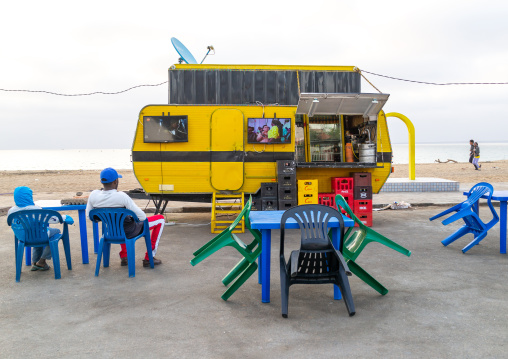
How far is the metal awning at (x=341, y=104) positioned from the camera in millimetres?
9172

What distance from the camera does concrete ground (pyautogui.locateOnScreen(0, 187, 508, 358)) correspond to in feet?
11.7

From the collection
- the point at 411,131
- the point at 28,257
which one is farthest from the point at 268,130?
the point at 411,131

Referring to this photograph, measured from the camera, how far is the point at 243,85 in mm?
10336

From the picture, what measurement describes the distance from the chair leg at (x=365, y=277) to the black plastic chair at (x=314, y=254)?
1.48 feet

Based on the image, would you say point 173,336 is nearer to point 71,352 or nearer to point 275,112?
point 71,352

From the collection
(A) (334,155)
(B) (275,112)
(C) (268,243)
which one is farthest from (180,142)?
(C) (268,243)

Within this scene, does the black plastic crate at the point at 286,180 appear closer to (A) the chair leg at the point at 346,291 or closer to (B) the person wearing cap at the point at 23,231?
(B) the person wearing cap at the point at 23,231

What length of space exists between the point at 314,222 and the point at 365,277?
0.93m

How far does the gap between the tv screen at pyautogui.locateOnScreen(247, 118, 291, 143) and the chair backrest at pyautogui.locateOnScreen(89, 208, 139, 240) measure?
4.26 m

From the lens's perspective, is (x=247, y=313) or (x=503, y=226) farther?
(x=503, y=226)

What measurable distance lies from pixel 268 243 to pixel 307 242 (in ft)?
1.71

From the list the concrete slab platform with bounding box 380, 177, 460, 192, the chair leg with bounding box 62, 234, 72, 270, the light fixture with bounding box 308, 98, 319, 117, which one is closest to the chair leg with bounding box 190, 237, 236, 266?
the chair leg with bounding box 62, 234, 72, 270

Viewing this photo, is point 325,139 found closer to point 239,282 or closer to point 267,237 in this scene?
point 267,237

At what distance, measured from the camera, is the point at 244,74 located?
10.4 m
